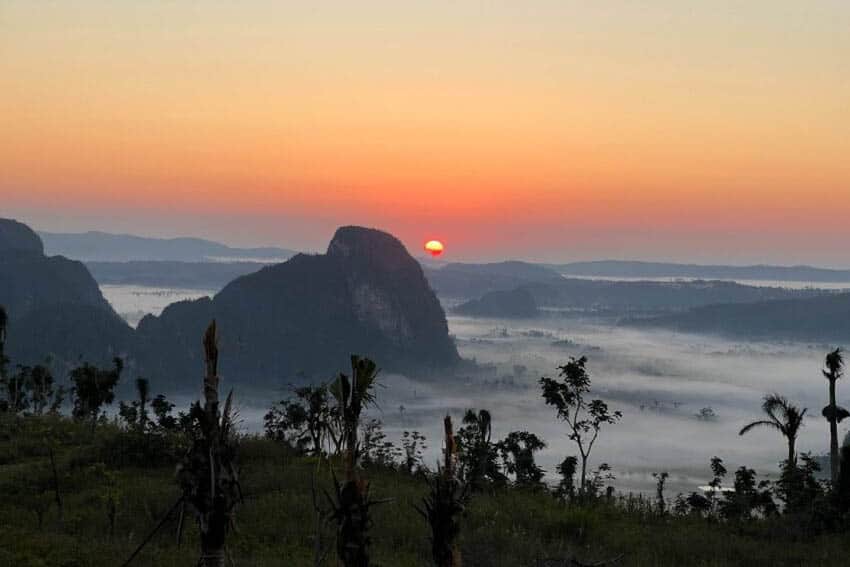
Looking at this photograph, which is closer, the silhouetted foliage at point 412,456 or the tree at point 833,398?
the silhouetted foliage at point 412,456

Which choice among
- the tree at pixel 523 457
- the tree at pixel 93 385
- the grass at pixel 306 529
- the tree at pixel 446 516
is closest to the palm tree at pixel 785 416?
the tree at pixel 523 457

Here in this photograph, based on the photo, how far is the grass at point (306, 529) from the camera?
20.8m

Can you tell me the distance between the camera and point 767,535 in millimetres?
28359

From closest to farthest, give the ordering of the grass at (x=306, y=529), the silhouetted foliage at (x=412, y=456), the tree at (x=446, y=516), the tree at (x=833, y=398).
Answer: the tree at (x=446, y=516) → the grass at (x=306, y=529) → the silhouetted foliage at (x=412, y=456) → the tree at (x=833, y=398)

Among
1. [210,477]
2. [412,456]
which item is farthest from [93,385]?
[210,477]

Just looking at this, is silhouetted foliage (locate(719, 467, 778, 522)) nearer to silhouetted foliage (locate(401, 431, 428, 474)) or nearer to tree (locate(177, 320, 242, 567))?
silhouetted foliage (locate(401, 431, 428, 474))

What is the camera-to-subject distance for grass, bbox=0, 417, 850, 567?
68.3 ft

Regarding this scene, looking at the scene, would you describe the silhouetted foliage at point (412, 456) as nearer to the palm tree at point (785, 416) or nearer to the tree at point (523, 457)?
the tree at point (523, 457)

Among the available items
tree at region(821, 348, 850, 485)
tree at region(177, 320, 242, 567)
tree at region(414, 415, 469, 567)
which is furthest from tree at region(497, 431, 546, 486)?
tree at region(177, 320, 242, 567)

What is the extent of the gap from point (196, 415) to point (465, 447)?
182ft

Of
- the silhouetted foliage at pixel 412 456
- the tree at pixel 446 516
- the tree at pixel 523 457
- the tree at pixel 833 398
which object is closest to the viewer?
the tree at pixel 446 516

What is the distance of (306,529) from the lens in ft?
83.3

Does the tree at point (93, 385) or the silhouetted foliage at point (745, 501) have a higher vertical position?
the tree at point (93, 385)

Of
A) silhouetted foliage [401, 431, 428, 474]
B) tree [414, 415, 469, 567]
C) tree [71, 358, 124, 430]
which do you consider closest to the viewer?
tree [414, 415, 469, 567]
